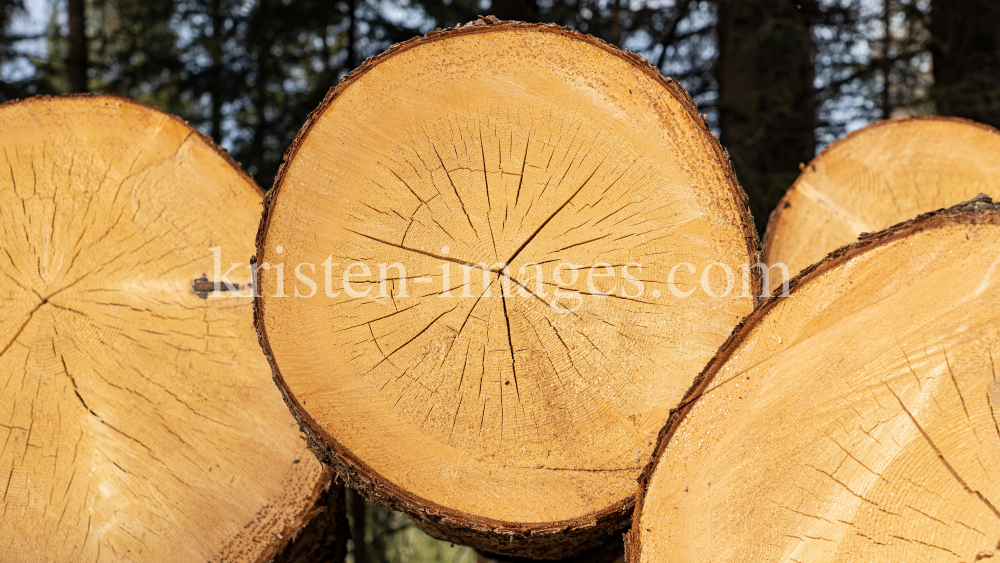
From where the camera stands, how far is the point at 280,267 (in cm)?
144

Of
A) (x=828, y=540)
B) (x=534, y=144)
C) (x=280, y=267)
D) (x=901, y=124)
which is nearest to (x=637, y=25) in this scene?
(x=901, y=124)

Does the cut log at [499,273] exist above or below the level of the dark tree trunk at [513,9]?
below

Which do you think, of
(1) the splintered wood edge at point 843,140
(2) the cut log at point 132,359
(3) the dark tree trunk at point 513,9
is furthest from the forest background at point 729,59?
(2) the cut log at point 132,359

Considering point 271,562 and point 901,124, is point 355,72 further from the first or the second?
point 901,124

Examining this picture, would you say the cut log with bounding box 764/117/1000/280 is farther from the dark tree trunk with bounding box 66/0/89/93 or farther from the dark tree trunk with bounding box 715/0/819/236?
the dark tree trunk with bounding box 66/0/89/93

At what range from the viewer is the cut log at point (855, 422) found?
106 centimetres

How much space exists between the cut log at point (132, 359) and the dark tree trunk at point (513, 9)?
2.85m

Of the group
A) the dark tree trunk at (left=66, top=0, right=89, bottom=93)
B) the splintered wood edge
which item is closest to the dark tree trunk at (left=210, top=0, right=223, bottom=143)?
the dark tree trunk at (left=66, top=0, right=89, bottom=93)

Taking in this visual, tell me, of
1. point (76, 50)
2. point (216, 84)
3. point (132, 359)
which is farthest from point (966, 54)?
point (76, 50)

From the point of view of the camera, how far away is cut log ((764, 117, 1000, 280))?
2197 mm

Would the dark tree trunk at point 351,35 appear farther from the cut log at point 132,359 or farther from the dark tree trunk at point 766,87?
the cut log at point 132,359

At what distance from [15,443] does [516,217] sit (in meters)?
1.43

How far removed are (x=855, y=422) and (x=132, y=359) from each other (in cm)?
173
